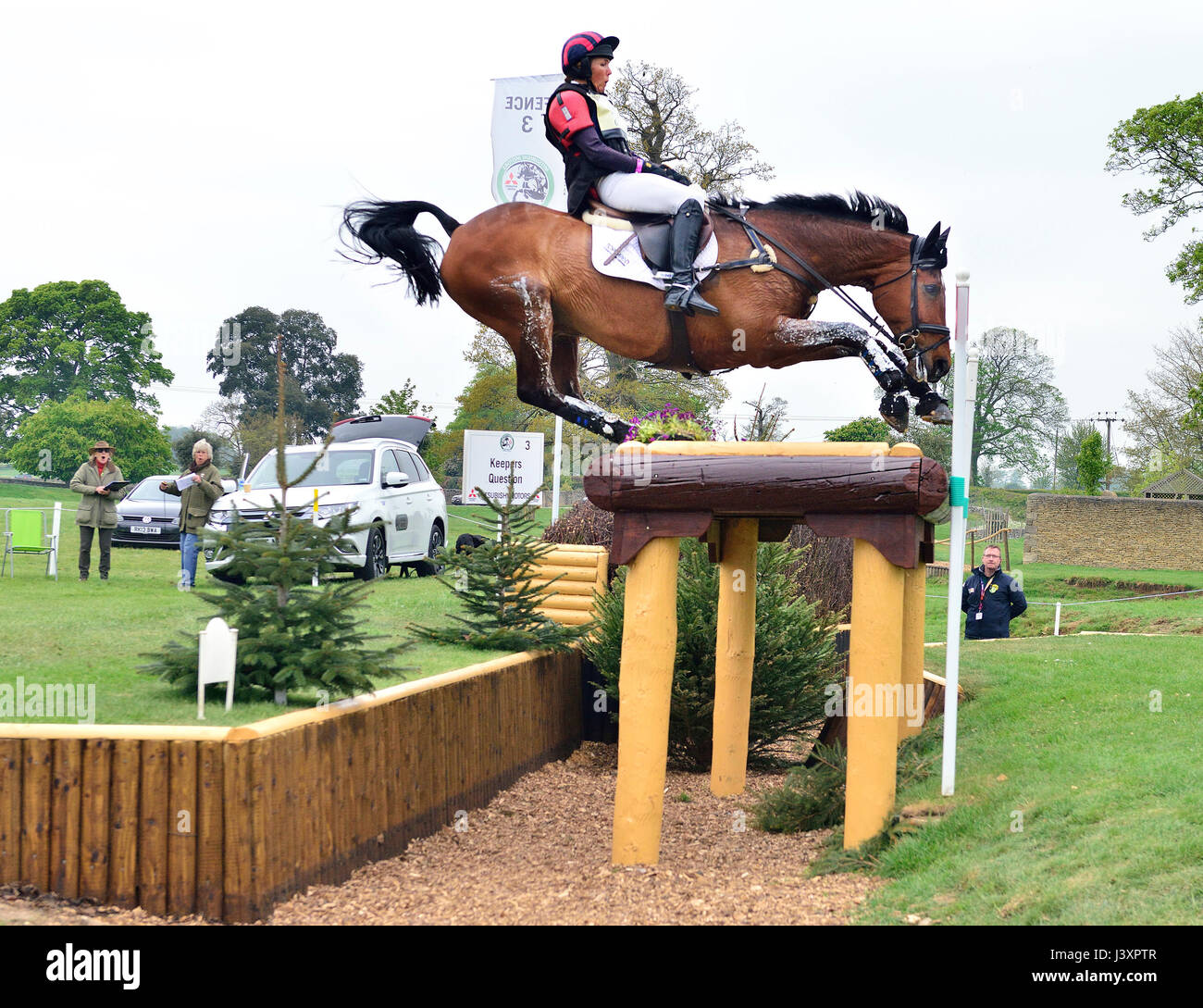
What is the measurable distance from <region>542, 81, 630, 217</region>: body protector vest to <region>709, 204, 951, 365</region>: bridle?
2.09 ft

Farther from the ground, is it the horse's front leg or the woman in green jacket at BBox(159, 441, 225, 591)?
the horse's front leg

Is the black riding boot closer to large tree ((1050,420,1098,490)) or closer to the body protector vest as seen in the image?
the body protector vest

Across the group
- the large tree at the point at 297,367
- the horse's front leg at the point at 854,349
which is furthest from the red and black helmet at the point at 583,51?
the large tree at the point at 297,367

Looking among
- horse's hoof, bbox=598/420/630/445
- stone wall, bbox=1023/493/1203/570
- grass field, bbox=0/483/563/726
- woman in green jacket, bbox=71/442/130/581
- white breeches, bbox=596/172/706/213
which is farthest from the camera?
stone wall, bbox=1023/493/1203/570

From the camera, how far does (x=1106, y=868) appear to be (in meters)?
4.50

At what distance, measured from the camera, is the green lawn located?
171 inches

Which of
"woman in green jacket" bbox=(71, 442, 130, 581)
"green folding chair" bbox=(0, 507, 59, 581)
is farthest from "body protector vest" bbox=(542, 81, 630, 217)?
"green folding chair" bbox=(0, 507, 59, 581)

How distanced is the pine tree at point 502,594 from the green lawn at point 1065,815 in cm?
313

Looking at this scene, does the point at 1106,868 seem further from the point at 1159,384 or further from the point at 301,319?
the point at 1159,384

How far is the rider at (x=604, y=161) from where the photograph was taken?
239 inches

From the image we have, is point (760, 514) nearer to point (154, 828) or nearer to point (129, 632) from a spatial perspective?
point (154, 828)

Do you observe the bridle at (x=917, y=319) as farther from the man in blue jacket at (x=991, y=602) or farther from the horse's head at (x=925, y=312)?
the man in blue jacket at (x=991, y=602)

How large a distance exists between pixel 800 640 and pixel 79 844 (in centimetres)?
563
